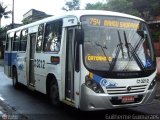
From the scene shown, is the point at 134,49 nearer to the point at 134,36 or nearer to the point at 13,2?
the point at 134,36

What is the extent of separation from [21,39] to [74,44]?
645 centimetres

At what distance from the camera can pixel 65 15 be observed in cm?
1007

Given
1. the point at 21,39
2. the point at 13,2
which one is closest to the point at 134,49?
the point at 21,39

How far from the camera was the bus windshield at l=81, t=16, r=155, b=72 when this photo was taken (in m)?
8.86

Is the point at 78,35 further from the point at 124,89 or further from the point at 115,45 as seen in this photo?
the point at 124,89

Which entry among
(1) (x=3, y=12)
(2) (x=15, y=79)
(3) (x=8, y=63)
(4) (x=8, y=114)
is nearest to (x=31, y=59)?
(2) (x=15, y=79)

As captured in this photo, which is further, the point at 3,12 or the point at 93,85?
the point at 3,12

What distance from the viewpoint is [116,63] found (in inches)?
352

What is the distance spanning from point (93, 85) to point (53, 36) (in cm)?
289

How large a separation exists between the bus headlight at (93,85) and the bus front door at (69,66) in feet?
2.48

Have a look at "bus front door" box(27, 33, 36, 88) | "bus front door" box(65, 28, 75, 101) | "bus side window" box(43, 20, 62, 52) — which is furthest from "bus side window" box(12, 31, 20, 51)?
"bus front door" box(65, 28, 75, 101)

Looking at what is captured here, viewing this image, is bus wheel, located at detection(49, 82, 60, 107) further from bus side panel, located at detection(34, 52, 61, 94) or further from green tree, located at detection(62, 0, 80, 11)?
green tree, located at detection(62, 0, 80, 11)

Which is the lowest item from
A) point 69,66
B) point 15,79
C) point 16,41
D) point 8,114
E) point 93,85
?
point 8,114

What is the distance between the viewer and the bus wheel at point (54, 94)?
1062 centimetres
